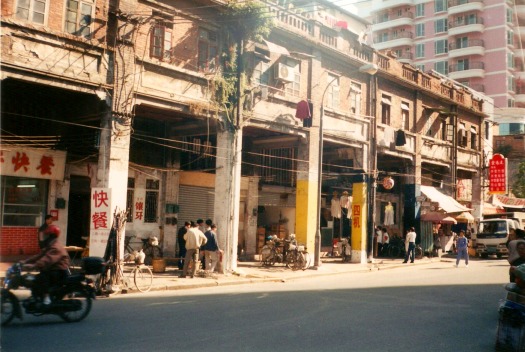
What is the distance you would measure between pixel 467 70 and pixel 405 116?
3331 cm

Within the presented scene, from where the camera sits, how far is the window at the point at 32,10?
42.6ft

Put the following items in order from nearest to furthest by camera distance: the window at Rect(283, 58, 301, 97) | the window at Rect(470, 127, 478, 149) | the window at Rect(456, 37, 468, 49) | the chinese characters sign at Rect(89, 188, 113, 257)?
1. the chinese characters sign at Rect(89, 188, 113, 257)
2. the window at Rect(283, 58, 301, 97)
3. the window at Rect(470, 127, 478, 149)
4. the window at Rect(456, 37, 468, 49)

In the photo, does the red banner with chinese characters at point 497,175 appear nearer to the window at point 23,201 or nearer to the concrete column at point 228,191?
the concrete column at point 228,191

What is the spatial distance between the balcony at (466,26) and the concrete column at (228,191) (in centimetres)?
4744

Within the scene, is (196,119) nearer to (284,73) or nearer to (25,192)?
(284,73)

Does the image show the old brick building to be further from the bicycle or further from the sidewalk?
the bicycle

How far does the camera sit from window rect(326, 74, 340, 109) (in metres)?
22.3

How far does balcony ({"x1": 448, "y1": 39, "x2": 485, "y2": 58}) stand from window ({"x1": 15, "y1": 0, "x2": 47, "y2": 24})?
52.4m

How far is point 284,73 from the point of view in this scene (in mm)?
19812

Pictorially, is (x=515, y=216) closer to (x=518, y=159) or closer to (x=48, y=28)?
(x=518, y=159)

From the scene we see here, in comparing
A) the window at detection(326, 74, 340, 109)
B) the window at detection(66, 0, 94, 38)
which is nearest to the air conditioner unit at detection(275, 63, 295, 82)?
the window at detection(326, 74, 340, 109)

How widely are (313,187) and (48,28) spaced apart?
39.9 feet

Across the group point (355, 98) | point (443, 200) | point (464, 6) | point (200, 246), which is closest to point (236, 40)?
point (200, 246)

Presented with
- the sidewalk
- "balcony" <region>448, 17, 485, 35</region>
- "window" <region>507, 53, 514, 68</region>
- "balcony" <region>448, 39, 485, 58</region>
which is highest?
"balcony" <region>448, 17, 485, 35</region>
